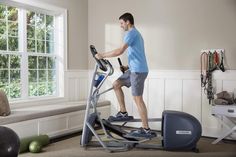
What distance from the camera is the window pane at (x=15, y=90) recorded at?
4.97m

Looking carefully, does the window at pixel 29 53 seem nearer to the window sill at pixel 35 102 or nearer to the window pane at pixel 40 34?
the window pane at pixel 40 34

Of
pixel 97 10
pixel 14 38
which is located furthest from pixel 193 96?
pixel 14 38

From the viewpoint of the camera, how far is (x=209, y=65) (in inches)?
196

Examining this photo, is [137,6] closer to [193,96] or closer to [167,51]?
[167,51]

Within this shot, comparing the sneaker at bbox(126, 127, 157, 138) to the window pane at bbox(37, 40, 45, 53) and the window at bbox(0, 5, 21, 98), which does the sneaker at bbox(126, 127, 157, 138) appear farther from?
the window pane at bbox(37, 40, 45, 53)

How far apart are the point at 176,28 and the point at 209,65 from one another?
917 millimetres

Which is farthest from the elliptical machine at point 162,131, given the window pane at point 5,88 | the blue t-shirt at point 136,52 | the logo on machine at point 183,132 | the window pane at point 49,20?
the window pane at point 49,20

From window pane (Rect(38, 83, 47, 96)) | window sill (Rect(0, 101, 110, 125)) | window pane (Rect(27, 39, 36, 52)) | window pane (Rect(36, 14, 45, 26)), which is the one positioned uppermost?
window pane (Rect(36, 14, 45, 26))

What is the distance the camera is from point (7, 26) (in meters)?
4.90

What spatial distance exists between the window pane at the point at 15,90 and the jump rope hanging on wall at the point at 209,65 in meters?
3.15

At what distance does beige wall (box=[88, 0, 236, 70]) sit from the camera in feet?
16.1

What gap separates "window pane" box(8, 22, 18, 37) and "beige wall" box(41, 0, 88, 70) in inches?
41.1

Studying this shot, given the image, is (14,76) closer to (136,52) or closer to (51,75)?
(51,75)

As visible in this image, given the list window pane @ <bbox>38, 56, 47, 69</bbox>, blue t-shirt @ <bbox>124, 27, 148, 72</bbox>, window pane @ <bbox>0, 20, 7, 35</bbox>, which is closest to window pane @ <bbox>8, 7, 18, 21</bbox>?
window pane @ <bbox>0, 20, 7, 35</bbox>
